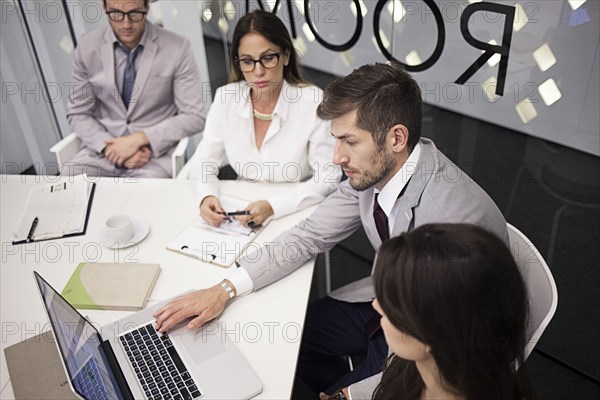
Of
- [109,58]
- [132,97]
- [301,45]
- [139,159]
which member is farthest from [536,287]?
[109,58]

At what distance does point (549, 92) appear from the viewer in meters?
2.08

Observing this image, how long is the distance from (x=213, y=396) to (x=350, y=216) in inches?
31.3

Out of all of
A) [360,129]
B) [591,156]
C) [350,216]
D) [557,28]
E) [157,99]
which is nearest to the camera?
[360,129]

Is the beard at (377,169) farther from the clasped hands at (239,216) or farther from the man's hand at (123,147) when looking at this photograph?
the man's hand at (123,147)

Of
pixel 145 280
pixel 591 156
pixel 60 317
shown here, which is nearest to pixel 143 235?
pixel 145 280

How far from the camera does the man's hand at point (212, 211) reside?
A: 6.29ft

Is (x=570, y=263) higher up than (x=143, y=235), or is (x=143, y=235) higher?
(x=143, y=235)

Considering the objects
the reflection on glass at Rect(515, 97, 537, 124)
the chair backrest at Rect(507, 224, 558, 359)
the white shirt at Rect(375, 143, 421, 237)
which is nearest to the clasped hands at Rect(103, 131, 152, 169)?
the white shirt at Rect(375, 143, 421, 237)

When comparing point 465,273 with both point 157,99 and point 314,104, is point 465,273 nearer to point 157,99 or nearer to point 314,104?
Answer: point 314,104

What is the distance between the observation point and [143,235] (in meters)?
1.88

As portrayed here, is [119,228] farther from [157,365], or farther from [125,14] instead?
[125,14]

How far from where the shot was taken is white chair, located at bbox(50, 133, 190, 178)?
103 inches

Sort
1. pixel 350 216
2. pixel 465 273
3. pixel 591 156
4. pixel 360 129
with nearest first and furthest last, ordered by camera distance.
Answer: pixel 465 273, pixel 360 129, pixel 350 216, pixel 591 156

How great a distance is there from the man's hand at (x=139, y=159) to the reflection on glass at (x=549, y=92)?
1.84m
